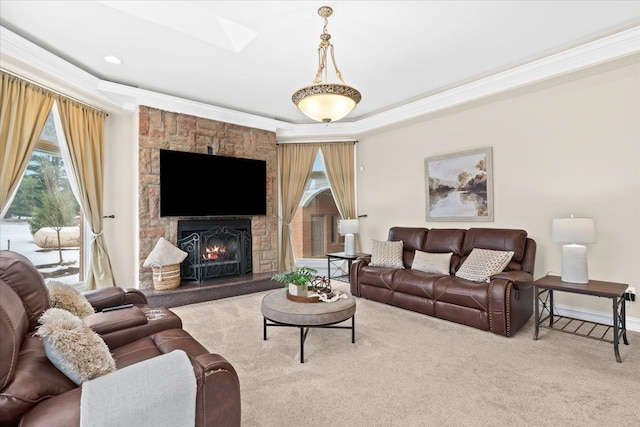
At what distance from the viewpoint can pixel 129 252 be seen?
477 cm

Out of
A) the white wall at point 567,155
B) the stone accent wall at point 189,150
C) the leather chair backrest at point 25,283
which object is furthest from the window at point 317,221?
the leather chair backrest at point 25,283

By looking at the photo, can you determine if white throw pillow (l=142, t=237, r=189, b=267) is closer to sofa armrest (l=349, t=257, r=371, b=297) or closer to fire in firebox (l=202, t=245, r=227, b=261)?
fire in firebox (l=202, t=245, r=227, b=261)

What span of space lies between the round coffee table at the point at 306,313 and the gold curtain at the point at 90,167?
2873 millimetres

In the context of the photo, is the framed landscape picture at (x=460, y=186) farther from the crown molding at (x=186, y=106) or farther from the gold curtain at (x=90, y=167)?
the gold curtain at (x=90, y=167)

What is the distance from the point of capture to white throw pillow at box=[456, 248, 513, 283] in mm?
3508

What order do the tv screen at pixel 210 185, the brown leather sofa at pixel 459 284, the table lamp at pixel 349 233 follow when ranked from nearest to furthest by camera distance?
Answer: 1. the brown leather sofa at pixel 459 284
2. the tv screen at pixel 210 185
3. the table lamp at pixel 349 233

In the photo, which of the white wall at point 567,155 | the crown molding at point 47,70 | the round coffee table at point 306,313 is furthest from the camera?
the white wall at point 567,155

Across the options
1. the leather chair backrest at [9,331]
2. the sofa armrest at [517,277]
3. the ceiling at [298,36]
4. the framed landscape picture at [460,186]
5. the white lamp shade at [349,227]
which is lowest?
the sofa armrest at [517,277]

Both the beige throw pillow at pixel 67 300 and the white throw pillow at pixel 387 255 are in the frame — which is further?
the white throw pillow at pixel 387 255

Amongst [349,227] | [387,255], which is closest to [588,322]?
[387,255]

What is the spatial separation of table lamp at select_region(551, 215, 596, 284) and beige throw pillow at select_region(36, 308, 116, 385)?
12.4 feet

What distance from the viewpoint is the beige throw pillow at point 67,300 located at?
1976mm

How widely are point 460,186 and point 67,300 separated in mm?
4677

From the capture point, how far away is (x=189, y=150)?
196 inches
